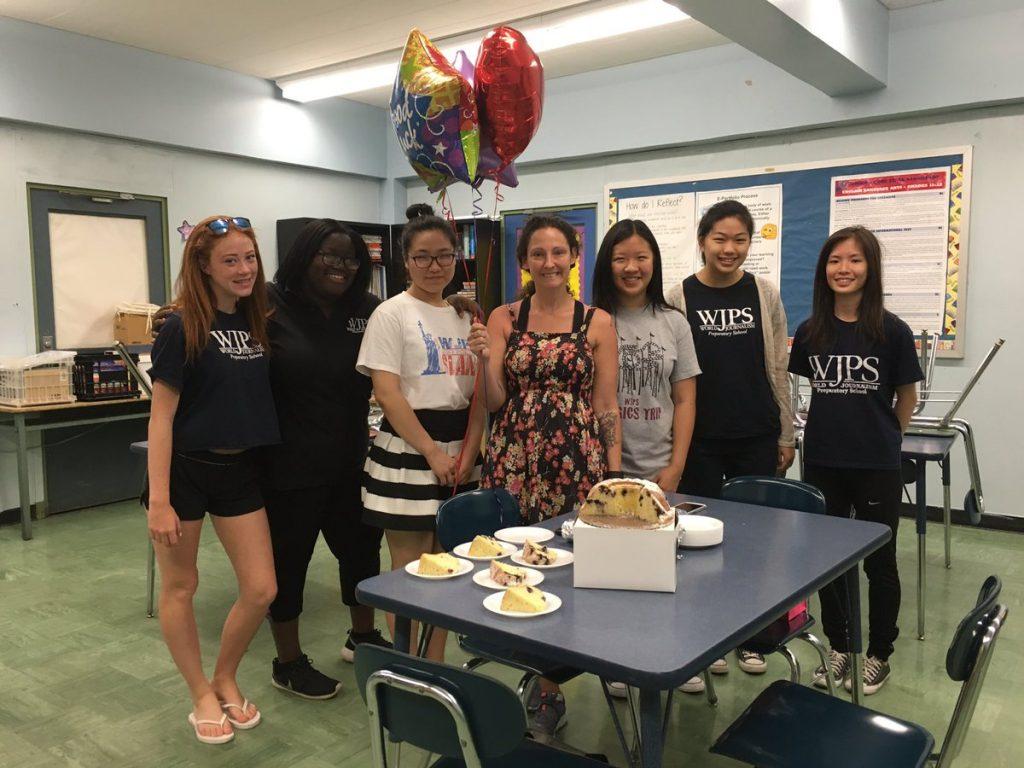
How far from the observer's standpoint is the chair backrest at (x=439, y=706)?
127 centimetres

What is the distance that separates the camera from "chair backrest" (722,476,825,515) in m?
2.35

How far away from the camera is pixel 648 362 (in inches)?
101

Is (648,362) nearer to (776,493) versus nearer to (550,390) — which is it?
(550,390)

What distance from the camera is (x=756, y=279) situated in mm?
2756

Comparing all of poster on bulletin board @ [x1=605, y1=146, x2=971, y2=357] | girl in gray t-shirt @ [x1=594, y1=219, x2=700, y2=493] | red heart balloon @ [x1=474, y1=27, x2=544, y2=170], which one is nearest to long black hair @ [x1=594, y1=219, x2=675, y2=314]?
girl in gray t-shirt @ [x1=594, y1=219, x2=700, y2=493]

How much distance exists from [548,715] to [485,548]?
88cm

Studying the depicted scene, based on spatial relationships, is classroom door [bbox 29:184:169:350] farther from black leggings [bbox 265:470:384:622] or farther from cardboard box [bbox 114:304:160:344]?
black leggings [bbox 265:470:384:622]

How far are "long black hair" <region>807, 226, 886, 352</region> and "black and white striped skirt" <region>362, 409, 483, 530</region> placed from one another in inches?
47.7

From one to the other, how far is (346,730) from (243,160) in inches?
188

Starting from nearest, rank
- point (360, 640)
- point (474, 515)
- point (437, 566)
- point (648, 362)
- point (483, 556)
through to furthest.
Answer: point (437, 566) → point (483, 556) → point (474, 515) → point (648, 362) → point (360, 640)

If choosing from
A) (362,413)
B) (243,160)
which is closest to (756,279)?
(362,413)

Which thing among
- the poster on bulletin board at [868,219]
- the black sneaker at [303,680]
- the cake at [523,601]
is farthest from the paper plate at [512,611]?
the poster on bulletin board at [868,219]

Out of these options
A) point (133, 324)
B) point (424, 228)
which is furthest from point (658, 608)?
point (133, 324)

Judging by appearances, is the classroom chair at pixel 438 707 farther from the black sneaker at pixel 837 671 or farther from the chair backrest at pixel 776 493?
the black sneaker at pixel 837 671
